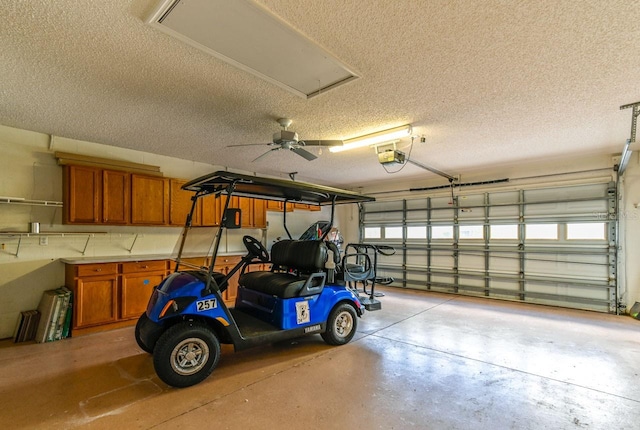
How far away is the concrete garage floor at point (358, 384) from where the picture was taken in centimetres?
224

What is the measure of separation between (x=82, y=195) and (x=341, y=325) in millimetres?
4110

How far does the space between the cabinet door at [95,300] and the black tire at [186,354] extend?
224 cm

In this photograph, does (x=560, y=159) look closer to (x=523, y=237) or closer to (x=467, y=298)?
(x=523, y=237)

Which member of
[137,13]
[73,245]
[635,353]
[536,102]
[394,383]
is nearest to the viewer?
[137,13]

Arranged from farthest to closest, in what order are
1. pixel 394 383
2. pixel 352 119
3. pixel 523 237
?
pixel 523 237 → pixel 352 119 → pixel 394 383

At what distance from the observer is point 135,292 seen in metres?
4.48

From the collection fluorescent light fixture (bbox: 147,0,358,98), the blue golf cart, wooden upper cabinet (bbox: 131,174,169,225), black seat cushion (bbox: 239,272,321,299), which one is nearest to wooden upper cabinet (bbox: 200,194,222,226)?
wooden upper cabinet (bbox: 131,174,169,225)

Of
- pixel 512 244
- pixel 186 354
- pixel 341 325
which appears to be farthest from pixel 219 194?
pixel 512 244

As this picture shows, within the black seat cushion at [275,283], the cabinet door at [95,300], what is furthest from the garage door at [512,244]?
the cabinet door at [95,300]

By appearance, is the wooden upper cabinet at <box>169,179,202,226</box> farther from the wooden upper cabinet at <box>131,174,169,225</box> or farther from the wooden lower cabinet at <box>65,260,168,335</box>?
the wooden lower cabinet at <box>65,260,168,335</box>

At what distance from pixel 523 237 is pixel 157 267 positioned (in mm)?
6978

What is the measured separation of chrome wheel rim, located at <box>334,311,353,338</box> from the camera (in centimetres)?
379

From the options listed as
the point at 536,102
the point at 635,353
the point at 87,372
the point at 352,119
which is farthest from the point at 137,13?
the point at 635,353

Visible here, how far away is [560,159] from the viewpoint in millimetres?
5734
